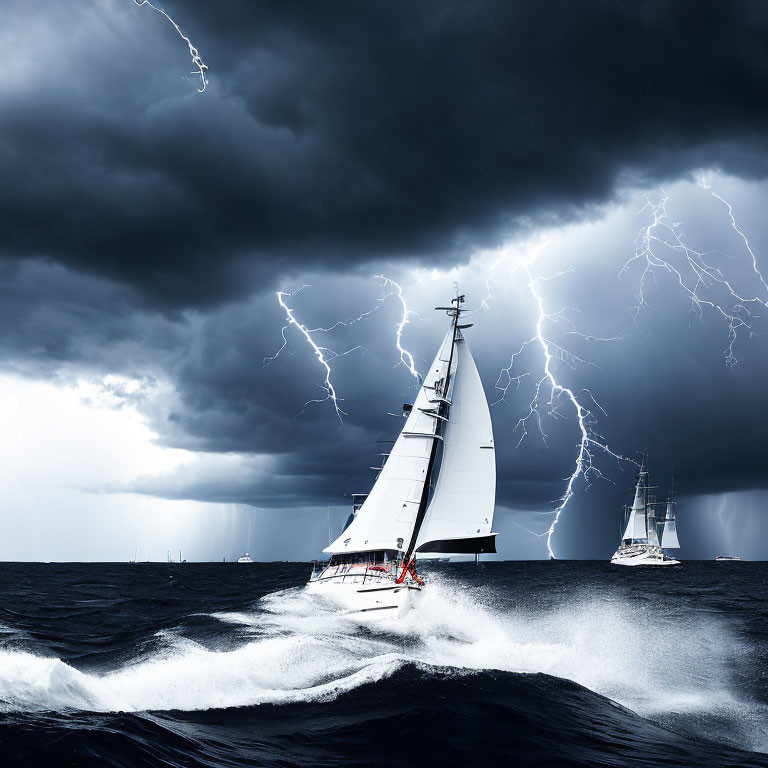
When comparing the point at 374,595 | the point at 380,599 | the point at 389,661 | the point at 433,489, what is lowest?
the point at 389,661

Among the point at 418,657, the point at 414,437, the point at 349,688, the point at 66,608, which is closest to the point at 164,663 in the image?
the point at 349,688

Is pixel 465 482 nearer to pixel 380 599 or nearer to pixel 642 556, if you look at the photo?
pixel 380 599

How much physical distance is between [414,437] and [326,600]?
909 centimetres

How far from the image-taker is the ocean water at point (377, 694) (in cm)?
1047

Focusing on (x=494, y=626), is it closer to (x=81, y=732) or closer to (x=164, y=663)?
(x=164, y=663)

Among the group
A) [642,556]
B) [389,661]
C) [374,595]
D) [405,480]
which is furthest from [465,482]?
[642,556]

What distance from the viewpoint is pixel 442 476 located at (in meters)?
34.0

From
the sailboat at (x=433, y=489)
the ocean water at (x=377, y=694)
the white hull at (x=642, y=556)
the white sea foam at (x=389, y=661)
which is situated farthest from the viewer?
the white hull at (x=642, y=556)

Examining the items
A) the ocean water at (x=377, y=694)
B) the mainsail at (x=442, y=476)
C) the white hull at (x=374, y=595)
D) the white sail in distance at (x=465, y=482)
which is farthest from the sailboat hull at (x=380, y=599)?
the white sail in distance at (x=465, y=482)

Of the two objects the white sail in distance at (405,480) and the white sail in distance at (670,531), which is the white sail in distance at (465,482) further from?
the white sail in distance at (670,531)

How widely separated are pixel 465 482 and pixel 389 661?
15784mm

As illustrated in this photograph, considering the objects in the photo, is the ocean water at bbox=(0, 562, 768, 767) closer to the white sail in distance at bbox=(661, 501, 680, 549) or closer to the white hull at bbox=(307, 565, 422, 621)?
the white hull at bbox=(307, 565, 422, 621)

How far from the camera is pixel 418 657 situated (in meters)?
20.4

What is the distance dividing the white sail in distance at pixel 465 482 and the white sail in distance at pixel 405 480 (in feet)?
2.87
